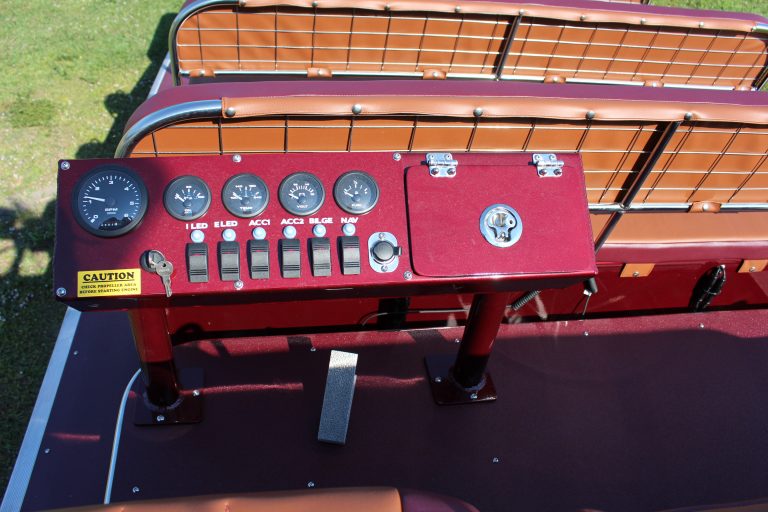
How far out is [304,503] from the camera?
4.43 feet

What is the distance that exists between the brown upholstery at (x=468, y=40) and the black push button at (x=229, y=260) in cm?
193

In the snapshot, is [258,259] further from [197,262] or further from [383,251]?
[383,251]

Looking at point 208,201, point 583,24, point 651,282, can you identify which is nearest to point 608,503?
point 651,282

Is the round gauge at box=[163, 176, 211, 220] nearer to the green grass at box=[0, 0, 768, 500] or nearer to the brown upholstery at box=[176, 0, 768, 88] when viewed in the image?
the brown upholstery at box=[176, 0, 768, 88]

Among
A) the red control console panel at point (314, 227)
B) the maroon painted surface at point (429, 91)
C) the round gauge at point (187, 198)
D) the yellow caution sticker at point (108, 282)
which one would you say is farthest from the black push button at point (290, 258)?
the maroon painted surface at point (429, 91)

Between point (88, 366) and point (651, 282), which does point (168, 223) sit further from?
point (651, 282)

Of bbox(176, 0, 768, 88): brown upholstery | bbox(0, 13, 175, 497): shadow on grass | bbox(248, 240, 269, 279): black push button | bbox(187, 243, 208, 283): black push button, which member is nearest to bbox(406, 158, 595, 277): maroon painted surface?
bbox(248, 240, 269, 279): black push button

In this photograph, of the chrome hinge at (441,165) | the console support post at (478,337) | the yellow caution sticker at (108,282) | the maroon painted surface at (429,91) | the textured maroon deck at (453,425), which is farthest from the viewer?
the textured maroon deck at (453,425)

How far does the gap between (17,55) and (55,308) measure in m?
3.14

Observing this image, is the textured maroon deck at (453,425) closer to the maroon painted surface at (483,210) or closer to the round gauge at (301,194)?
the maroon painted surface at (483,210)

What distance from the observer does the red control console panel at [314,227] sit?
157 centimetres

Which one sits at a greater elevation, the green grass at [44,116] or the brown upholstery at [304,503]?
the green grass at [44,116]

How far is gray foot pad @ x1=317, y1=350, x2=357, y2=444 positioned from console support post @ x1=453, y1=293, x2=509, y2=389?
442 millimetres

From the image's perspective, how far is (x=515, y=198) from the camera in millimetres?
1763
